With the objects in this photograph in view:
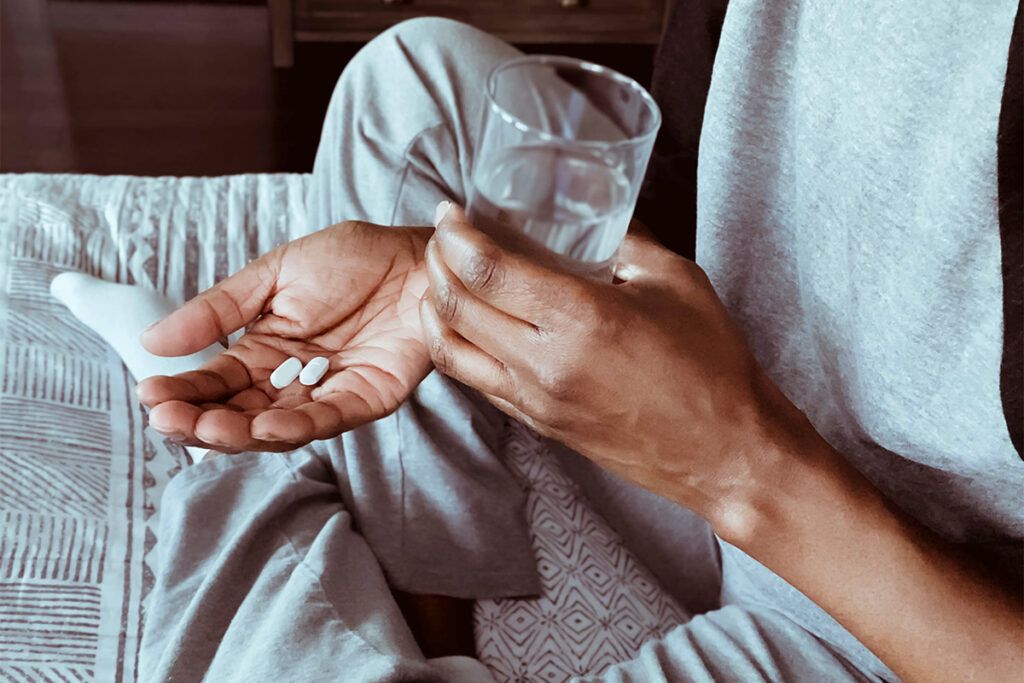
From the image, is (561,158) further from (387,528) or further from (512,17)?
(512,17)

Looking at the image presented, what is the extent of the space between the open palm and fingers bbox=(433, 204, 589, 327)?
0.61 feet

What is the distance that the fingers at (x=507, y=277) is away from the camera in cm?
54

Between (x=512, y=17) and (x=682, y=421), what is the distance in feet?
5.71

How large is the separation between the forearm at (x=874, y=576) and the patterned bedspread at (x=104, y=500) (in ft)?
0.80

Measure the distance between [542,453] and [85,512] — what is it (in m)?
0.41

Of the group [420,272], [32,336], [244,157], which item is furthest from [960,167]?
[244,157]

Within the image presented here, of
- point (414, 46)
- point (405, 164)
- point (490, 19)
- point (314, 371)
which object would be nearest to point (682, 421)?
point (314, 371)

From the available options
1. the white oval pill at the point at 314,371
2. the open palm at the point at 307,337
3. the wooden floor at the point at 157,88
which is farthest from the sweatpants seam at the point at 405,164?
the wooden floor at the point at 157,88

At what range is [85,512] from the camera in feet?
2.77

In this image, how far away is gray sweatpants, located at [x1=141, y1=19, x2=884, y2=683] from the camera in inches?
27.8

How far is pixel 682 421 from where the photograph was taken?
1.96 ft

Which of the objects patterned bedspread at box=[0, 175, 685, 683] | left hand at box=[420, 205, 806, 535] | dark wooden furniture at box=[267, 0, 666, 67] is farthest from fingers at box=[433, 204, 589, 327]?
dark wooden furniture at box=[267, 0, 666, 67]

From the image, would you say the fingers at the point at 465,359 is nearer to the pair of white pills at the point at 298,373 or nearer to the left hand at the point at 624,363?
the left hand at the point at 624,363

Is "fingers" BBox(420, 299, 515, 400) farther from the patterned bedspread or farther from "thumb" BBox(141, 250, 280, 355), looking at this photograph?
the patterned bedspread
